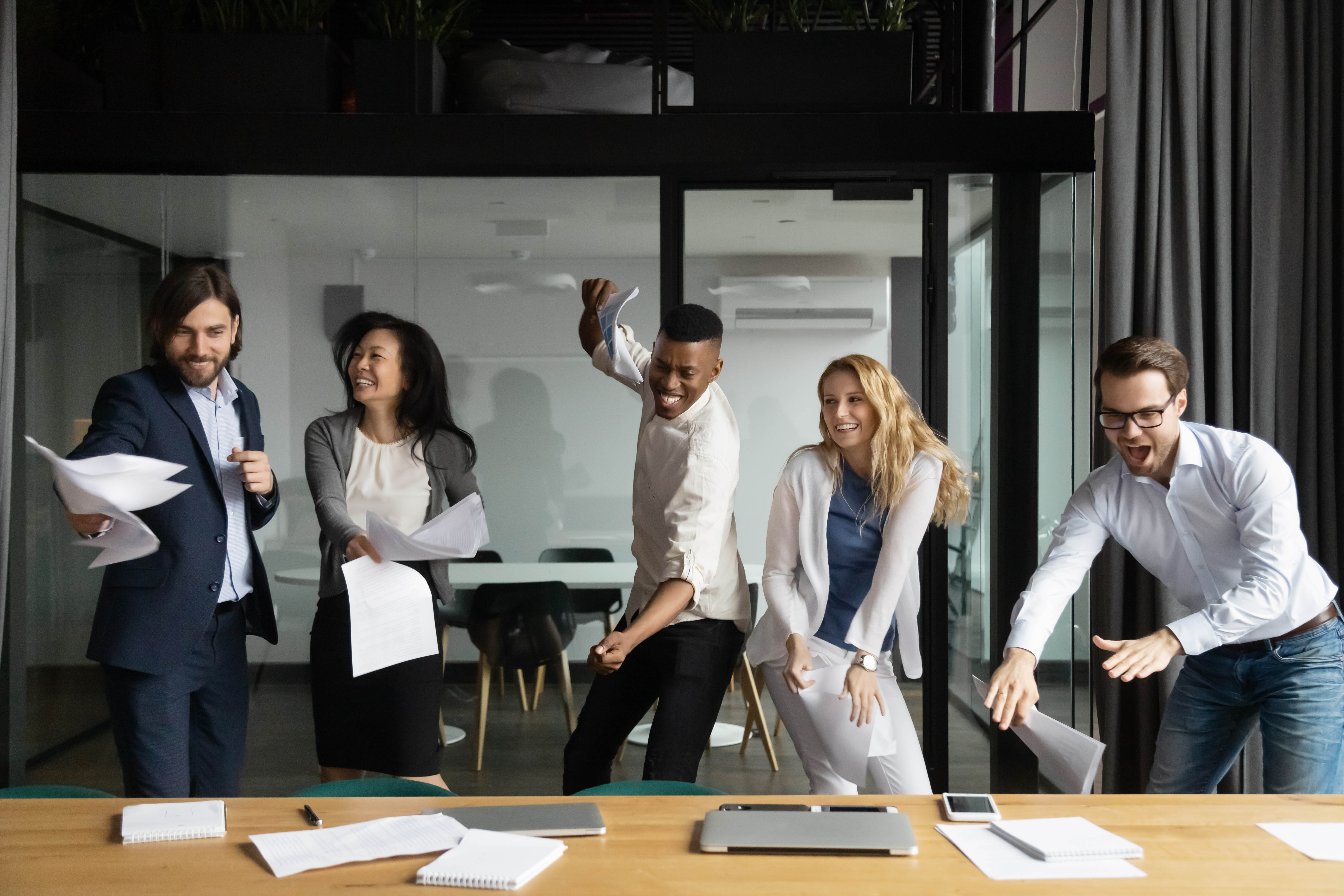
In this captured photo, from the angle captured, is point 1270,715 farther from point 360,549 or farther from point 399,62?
point 399,62

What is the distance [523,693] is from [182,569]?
1397 mm

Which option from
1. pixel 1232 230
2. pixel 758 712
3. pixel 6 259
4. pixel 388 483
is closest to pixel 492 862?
pixel 388 483

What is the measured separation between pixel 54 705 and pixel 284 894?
2.68 m

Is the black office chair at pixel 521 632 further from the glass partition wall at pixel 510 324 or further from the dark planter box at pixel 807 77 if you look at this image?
the dark planter box at pixel 807 77

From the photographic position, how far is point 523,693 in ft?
11.8

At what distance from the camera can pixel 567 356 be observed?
11.7ft

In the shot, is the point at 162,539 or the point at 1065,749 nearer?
the point at 1065,749

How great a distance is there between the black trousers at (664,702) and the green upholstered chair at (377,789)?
61cm

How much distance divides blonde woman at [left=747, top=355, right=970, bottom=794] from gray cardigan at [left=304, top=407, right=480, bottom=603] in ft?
2.92

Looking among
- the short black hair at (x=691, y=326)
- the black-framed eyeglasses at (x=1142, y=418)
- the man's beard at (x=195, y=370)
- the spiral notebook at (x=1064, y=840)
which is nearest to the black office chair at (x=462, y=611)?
the man's beard at (x=195, y=370)

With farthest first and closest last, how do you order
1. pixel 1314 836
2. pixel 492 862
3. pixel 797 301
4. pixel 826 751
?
pixel 797 301, pixel 826 751, pixel 1314 836, pixel 492 862

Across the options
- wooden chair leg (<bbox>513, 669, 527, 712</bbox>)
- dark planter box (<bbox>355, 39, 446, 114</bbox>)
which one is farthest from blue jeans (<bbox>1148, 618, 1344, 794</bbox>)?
dark planter box (<bbox>355, 39, 446, 114</bbox>)

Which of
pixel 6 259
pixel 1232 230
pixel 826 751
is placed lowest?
pixel 826 751

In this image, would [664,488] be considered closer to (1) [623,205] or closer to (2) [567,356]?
(2) [567,356]
